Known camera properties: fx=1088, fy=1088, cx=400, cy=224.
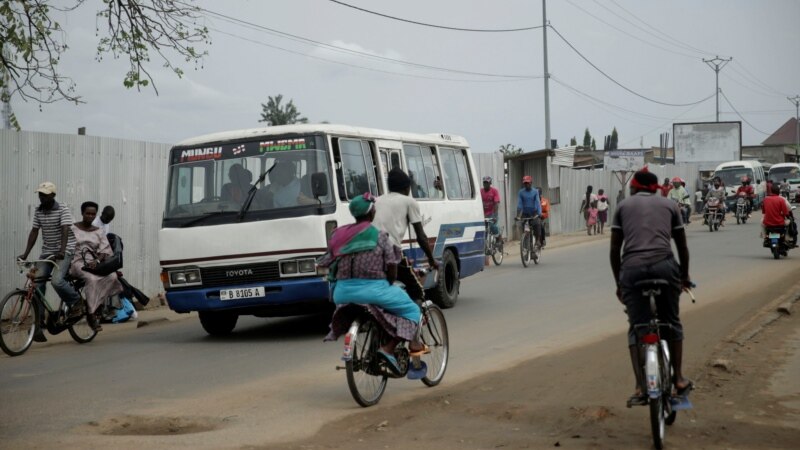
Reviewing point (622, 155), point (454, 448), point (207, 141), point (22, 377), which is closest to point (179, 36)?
point (207, 141)

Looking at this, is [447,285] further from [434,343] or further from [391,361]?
[391,361]

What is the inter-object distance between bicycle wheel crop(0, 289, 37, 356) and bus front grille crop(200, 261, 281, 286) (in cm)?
199

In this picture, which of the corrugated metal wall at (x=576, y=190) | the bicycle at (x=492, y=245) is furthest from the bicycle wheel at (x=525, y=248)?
the corrugated metal wall at (x=576, y=190)

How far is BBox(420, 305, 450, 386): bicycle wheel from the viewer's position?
9.38 metres

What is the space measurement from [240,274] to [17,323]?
8.30ft

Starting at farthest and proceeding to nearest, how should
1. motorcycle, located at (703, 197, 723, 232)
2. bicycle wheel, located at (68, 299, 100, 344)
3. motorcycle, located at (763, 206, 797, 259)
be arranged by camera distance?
motorcycle, located at (703, 197, 723, 232) → motorcycle, located at (763, 206, 797, 259) → bicycle wheel, located at (68, 299, 100, 344)

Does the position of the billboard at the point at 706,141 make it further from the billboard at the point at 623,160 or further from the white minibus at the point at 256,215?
the white minibus at the point at 256,215

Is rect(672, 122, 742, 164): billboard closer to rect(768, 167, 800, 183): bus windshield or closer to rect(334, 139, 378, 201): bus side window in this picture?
rect(768, 167, 800, 183): bus windshield

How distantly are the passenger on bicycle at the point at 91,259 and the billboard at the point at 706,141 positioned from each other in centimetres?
6544

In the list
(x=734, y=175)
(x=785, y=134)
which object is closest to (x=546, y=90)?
(x=734, y=175)

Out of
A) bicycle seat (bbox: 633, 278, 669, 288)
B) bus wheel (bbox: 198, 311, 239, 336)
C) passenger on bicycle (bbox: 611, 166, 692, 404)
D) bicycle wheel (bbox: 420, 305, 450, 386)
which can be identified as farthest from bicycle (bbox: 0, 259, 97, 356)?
bicycle seat (bbox: 633, 278, 669, 288)

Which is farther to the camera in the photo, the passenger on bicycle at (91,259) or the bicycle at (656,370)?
the passenger on bicycle at (91,259)

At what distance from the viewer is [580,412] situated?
26.2ft

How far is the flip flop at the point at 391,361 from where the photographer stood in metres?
8.53
